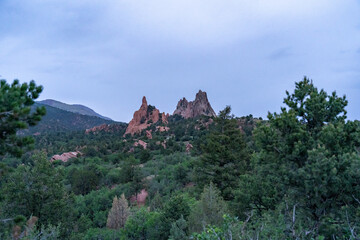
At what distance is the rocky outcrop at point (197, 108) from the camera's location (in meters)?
88.4

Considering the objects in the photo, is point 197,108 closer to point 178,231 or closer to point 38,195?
point 178,231

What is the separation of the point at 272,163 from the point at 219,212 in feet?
12.1

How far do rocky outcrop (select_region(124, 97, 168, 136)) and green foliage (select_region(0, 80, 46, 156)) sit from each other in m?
71.5

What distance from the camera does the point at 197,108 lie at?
8944 centimetres

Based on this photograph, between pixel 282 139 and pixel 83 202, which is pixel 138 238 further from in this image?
pixel 83 202

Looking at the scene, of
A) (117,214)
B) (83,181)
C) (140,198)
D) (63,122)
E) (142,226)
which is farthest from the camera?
(63,122)

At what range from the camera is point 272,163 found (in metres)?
8.14

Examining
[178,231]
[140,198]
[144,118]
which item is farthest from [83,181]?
[144,118]

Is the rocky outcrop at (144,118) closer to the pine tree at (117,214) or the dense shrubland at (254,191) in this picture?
the dense shrubland at (254,191)

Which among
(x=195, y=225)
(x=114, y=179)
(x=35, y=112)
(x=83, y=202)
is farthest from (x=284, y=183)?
(x=114, y=179)

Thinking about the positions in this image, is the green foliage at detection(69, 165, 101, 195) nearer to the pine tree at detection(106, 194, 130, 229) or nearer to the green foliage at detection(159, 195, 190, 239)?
the pine tree at detection(106, 194, 130, 229)

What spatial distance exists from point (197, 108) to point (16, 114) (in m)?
86.2

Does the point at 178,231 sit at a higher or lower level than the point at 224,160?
lower

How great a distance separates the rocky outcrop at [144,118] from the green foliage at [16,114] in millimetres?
71526
